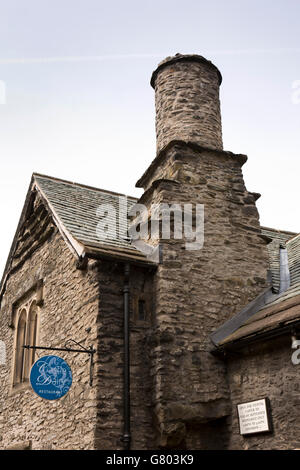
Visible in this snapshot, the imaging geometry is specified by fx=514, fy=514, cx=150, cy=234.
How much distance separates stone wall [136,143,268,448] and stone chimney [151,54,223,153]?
80 cm

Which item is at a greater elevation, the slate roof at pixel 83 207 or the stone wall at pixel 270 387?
the slate roof at pixel 83 207

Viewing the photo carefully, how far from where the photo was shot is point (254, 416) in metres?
7.93

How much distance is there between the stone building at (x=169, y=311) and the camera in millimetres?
7930

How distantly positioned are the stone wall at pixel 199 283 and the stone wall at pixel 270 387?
28 centimetres

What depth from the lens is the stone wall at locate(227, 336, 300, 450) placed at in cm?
735

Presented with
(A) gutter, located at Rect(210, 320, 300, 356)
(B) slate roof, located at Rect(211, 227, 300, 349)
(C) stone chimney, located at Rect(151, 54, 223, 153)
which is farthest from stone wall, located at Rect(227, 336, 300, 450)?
(C) stone chimney, located at Rect(151, 54, 223, 153)

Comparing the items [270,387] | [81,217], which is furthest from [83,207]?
[270,387]

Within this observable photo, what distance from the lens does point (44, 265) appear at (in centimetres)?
1162

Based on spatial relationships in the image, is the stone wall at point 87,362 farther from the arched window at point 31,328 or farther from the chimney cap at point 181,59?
the chimney cap at point 181,59

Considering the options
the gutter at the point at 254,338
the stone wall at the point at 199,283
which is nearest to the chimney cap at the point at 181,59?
the stone wall at the point at 199,283

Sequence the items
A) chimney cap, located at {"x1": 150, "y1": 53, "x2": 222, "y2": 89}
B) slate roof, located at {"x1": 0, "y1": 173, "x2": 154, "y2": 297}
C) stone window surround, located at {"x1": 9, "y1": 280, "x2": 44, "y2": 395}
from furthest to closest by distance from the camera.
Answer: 1. chimney cap, located at {"x1": 150, "y1": 53, "x2": 222, "y2": 89}
2. stone window surround, located at {"x1": 9, "y1": 280, "x2": 44, "y2": 395}
3. slate roof, located at {"x1": 0, "y1": 173, "x2": 154, "y2": 297}

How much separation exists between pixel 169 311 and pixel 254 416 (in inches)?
84.4

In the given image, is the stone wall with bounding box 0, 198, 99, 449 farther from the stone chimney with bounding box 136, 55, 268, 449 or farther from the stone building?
the stone chimney with bounding box 136, 55, 268, 449
